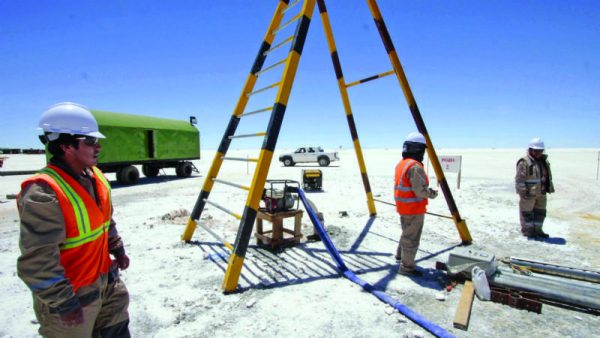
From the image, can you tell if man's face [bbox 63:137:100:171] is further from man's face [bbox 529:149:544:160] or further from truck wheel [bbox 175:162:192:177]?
truck wheel [bbox 175:162:192:177]

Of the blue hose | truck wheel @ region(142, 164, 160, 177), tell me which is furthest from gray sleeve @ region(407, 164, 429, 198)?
truck wheel @ region(142, 164, 160, 177)

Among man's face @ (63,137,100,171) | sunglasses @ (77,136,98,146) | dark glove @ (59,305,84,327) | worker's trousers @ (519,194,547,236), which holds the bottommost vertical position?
worker's trousers @ (519,194,547,236)

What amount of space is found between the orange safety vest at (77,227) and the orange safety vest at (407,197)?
3.52 metres

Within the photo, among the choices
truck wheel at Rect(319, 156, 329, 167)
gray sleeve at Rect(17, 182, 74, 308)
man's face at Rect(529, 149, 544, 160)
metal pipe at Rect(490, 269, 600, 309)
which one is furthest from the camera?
truck wheel at Rect(319, 156, 329, 167)

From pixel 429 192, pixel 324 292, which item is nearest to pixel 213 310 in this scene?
pixel 324 292

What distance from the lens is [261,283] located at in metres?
3.95

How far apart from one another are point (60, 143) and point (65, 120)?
145mm

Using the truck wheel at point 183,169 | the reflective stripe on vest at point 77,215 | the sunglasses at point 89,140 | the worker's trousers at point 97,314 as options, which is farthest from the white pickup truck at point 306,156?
the reflective stripe on vest at point 77,215

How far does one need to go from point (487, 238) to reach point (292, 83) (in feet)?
16.2

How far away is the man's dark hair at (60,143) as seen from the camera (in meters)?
1.88

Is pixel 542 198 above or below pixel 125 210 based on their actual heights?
above

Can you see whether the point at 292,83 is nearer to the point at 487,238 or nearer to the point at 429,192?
the point at 429,192

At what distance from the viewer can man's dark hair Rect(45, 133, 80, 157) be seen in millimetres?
1878

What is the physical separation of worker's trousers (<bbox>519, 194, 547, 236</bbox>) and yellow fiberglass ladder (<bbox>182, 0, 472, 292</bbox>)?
1585mm
